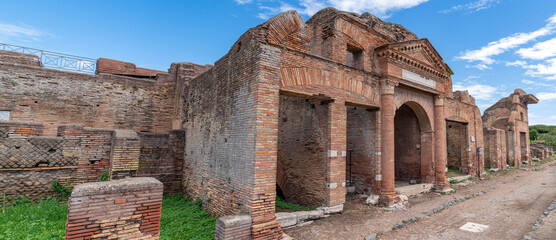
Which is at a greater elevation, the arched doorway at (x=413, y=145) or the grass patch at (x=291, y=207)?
the arched doorway at (x=413, y=145)

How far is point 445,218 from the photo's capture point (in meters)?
7.61

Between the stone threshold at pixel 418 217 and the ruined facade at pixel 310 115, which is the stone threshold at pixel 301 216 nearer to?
the ruined facade at pixel 310 115

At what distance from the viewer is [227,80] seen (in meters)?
7.61

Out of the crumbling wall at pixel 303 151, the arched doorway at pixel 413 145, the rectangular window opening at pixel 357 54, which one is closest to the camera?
the crumbling wall at pixel 303 151

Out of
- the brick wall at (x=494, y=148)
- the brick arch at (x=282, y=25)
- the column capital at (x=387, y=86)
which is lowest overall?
the brick wall at (x=494, y=148)

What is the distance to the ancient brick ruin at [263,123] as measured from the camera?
6273mm

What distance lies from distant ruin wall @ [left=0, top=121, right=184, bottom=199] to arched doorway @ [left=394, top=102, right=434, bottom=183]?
35.8 ft

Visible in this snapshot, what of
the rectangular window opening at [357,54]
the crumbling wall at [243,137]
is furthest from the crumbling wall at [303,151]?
the rectangular window opening at [357,54]

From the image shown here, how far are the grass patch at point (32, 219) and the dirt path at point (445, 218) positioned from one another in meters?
5.47

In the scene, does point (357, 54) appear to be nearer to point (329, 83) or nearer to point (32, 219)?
point (329, 83)

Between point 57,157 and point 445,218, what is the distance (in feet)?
40.7

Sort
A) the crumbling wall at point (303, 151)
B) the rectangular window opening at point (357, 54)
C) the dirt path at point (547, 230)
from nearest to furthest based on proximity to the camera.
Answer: the dirt path at point (547, 230) < the crumbling wall at point (303, 151) < the rectangular window opening at point (357, 54)

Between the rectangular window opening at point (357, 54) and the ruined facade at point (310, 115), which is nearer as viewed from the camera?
the ruined facade at point (310, 115)

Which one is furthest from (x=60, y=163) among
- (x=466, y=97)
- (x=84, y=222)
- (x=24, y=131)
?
(x=466, y=97)
